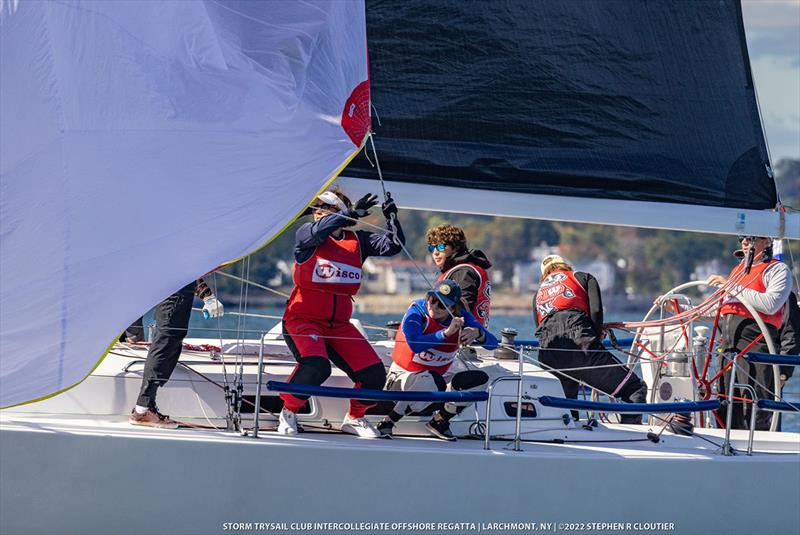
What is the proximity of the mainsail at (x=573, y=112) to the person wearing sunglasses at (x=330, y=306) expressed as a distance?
0.36 m

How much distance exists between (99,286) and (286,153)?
93 centimetres

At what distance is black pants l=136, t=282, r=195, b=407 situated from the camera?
4.99 meters

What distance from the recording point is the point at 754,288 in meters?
6.53

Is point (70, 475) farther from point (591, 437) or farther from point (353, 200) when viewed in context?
point (591, 437)

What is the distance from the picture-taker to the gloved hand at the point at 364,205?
194 inches

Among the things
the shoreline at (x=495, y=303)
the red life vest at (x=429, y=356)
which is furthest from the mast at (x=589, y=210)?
the shoreline at (x=495, y=303)

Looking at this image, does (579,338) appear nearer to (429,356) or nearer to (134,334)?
(429,356)

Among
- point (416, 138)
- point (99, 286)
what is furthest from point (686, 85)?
point (99, 286)

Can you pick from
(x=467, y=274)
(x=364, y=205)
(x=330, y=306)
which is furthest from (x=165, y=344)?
(x=467, y=274)

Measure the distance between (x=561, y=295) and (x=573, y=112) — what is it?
929mm

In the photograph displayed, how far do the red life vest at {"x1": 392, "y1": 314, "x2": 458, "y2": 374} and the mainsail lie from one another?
1.95 ft

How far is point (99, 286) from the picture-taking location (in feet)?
14.3

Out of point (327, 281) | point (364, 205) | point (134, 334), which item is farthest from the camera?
point (134, 334)

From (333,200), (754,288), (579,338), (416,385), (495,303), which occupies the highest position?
(333,200)
